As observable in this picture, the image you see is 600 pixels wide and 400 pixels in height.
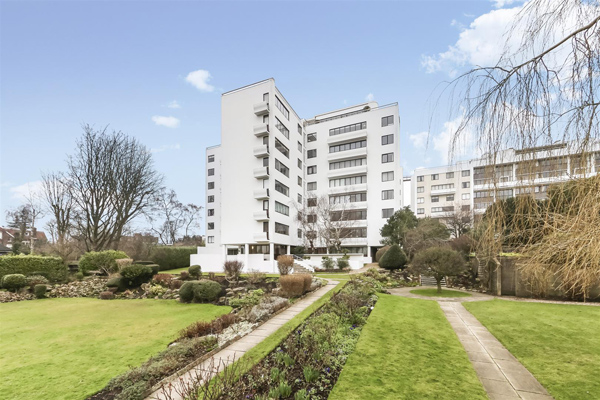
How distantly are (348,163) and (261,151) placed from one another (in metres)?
17.3

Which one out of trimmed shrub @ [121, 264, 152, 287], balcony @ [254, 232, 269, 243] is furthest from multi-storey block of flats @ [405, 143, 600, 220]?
balcony @ [254, 232, 269, 243]

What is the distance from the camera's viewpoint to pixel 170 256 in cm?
3672

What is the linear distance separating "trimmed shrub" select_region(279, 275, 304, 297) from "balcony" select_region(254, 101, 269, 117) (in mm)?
24793

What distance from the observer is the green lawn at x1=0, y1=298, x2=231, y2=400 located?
5969mm

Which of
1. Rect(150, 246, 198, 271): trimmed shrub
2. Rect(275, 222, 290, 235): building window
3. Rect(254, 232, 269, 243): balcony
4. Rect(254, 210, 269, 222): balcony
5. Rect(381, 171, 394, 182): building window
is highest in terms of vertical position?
Rect(381, 171, 394, 182): building window

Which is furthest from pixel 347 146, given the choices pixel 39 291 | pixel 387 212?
pixel 39 291

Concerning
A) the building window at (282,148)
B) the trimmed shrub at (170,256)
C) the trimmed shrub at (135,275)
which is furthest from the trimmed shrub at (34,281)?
the building window at (282,148)

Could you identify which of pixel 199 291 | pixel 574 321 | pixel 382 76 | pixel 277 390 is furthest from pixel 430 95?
pixel 199 291

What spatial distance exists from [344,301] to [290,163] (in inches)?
1210

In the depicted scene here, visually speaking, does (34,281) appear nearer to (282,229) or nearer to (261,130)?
(282,229)

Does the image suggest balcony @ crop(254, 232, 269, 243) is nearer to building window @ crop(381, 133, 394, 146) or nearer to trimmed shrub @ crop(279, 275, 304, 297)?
trimmed shrub @ crop(279, 275, 304, 297)

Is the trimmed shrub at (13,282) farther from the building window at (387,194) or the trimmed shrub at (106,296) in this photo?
the building window at (387,194)

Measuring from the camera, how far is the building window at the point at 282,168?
1418 inches

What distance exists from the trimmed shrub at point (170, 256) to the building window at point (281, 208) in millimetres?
14374
